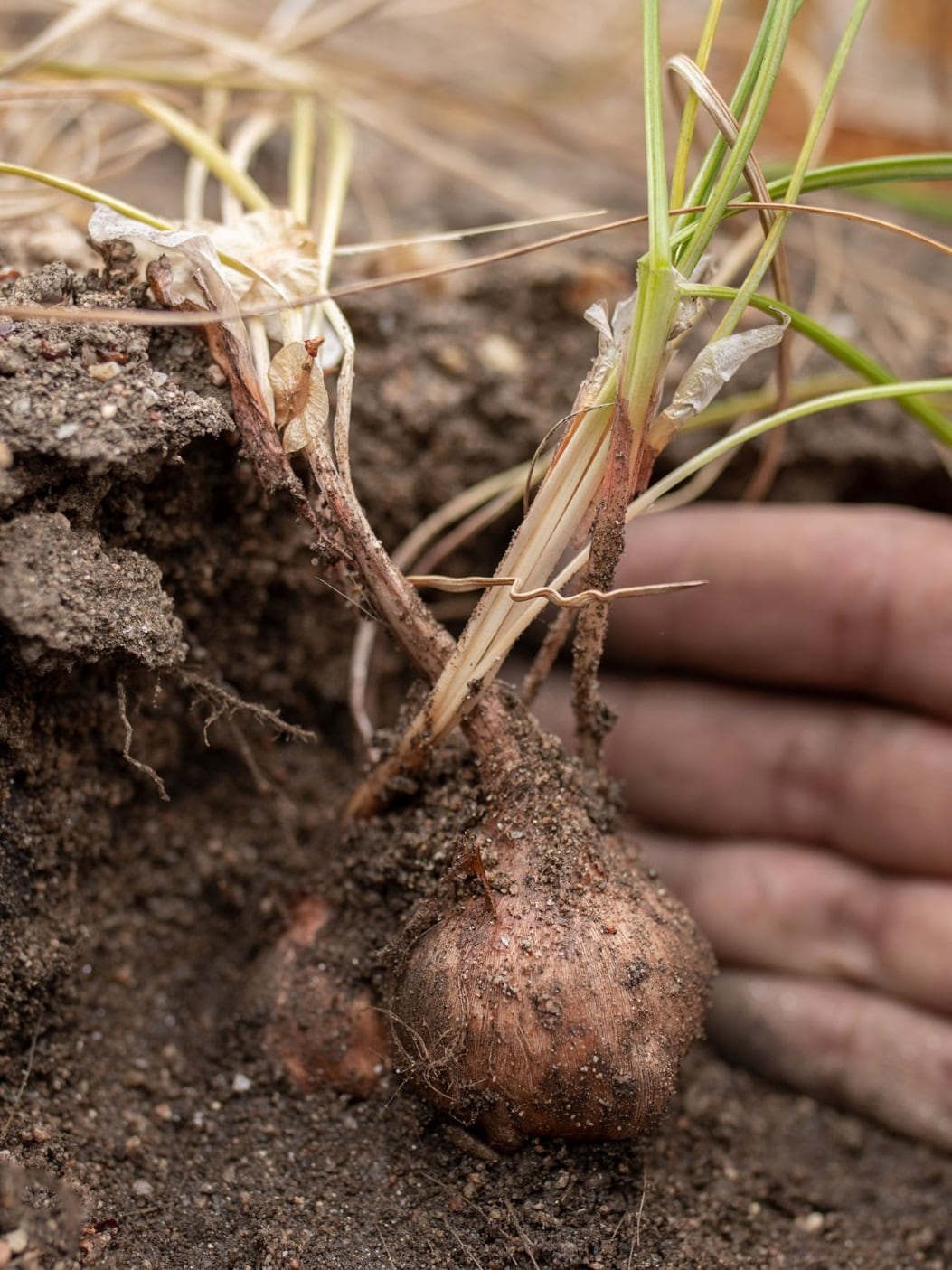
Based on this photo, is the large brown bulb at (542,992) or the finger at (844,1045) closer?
the large brown bulb at (542,992)

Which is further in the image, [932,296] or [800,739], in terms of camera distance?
[932,296]

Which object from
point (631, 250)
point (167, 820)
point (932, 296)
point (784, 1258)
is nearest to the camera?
point (784, 1258)

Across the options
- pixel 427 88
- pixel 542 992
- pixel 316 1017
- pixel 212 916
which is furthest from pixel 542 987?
pixel 427 88

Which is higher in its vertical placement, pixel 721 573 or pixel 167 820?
pixel 721 573

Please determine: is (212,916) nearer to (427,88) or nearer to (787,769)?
(787,769)

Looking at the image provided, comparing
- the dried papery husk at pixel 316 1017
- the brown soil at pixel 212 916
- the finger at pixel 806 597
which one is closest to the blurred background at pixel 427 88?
the brown soil at pixel 212 916

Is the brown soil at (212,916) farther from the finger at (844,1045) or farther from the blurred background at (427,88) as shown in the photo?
the blurred background at (427,88)

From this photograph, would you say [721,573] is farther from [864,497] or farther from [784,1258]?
[784,1258]

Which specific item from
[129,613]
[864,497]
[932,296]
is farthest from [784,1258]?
[932,296]
